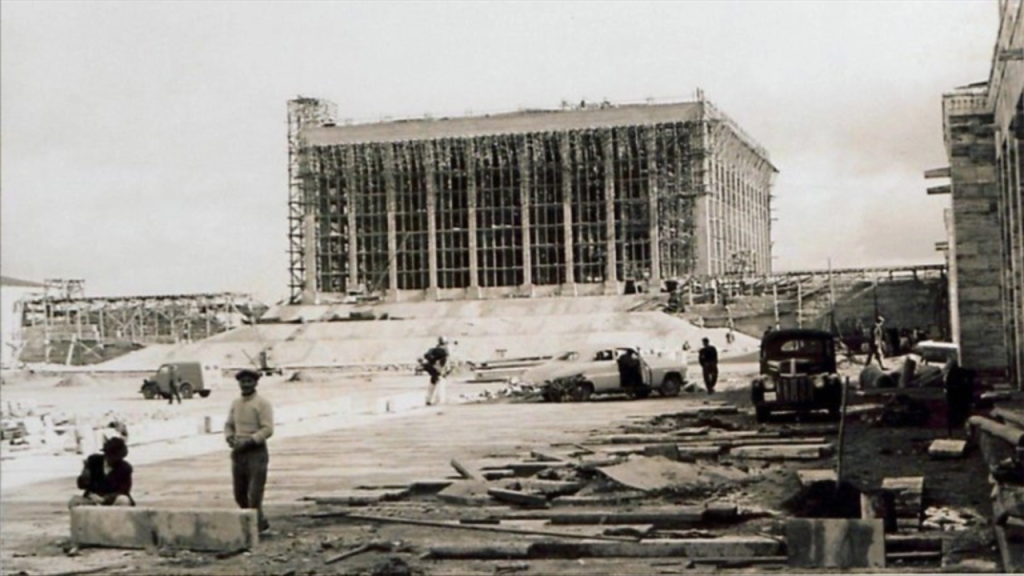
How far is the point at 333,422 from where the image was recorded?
69.5 ft

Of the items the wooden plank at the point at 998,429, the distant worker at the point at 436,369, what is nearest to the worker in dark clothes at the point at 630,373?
the distant worker at the point at 436,369

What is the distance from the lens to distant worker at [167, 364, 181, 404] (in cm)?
2638

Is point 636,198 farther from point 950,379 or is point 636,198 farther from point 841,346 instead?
point 950,379

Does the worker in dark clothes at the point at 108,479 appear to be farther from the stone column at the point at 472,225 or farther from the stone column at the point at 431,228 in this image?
the stone column at the point at 472,225

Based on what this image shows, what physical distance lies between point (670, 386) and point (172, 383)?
1017 centimetres

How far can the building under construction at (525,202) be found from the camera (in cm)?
2097

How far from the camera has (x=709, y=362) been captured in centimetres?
2341

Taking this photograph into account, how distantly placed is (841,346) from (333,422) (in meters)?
7.97

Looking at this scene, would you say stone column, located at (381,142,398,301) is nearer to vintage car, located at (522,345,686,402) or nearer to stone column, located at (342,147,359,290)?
stone column, located at (342,147,359,290)

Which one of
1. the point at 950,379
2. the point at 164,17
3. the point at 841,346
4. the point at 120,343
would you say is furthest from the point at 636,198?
the point at 164,17

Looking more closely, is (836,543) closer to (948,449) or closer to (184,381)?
(948,449)

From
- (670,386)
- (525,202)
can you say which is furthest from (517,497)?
(525,202)

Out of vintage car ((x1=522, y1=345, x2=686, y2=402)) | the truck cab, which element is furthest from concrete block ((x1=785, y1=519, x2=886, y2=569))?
the truck cab

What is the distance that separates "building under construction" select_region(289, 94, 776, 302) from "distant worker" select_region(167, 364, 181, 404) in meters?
3.07
